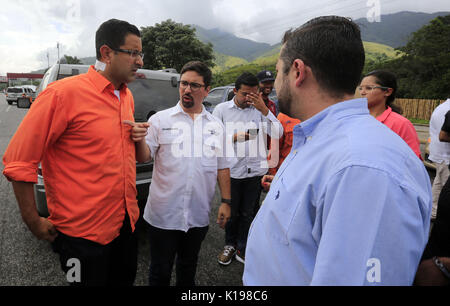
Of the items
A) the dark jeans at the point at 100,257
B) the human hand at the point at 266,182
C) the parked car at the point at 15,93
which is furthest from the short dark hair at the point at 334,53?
the parked car at the point at 15,93

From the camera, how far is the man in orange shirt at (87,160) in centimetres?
152

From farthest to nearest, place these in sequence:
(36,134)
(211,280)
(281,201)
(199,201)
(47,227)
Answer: (211,280) < (199,201) < (47,227) < (36,134) < (281,201)

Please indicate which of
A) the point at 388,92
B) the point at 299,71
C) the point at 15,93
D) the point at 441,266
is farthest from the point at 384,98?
the point at 15,93

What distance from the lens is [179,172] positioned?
2.23 m

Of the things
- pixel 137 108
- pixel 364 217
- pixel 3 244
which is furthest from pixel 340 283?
pixel 3 244

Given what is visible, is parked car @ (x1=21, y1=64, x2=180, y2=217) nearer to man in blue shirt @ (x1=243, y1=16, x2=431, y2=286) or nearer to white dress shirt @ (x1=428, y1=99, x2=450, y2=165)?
man in blue shirt @ (x1=243, y1=16, x2=431, y2=286)

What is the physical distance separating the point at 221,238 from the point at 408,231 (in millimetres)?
3172

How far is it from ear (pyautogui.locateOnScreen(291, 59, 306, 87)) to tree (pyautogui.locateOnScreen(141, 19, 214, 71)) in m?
30.8

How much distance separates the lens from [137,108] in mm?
3586

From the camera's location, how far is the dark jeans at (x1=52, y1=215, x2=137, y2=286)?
1685mm

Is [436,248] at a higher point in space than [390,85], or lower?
lower

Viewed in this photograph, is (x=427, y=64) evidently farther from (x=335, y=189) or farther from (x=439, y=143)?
(x=335, y=189)

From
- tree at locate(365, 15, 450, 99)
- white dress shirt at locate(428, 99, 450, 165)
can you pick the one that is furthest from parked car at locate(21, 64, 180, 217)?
tree at locate(365, 15, 450, 99)
